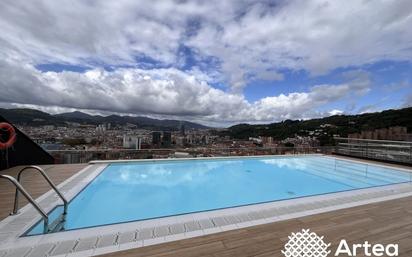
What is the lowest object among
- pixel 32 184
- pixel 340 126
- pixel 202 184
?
pixel 202 184

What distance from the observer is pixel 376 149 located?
8.45 metres

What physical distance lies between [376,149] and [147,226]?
360 inches

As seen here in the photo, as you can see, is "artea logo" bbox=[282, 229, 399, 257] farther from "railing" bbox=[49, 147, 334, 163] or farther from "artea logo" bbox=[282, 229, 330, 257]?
"railing" bbox=[49, 147, 334, 163]

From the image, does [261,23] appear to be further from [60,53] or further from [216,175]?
[60,53]

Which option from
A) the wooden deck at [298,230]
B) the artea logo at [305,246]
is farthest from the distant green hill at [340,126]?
the artea logo at [305,246]

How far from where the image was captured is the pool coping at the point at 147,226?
6.74 feet

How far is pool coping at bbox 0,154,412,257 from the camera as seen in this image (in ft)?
6.74

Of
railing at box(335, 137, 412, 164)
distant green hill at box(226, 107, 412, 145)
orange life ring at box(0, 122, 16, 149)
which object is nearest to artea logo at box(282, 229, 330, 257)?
orange life ring at box(0, 122, 16, 149)

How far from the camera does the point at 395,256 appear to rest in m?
1.93

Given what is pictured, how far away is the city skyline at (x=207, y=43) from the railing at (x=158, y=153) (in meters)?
3.64

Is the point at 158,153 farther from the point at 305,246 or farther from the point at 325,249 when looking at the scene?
the point at 325,249

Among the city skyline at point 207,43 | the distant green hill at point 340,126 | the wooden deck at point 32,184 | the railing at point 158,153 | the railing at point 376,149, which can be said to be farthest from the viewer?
the distant green hill at point 340,126

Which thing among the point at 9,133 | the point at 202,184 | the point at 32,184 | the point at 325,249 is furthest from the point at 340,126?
the point at 9,133

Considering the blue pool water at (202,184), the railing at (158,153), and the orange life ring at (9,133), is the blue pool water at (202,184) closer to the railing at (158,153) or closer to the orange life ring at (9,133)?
the railing at (158,153)
